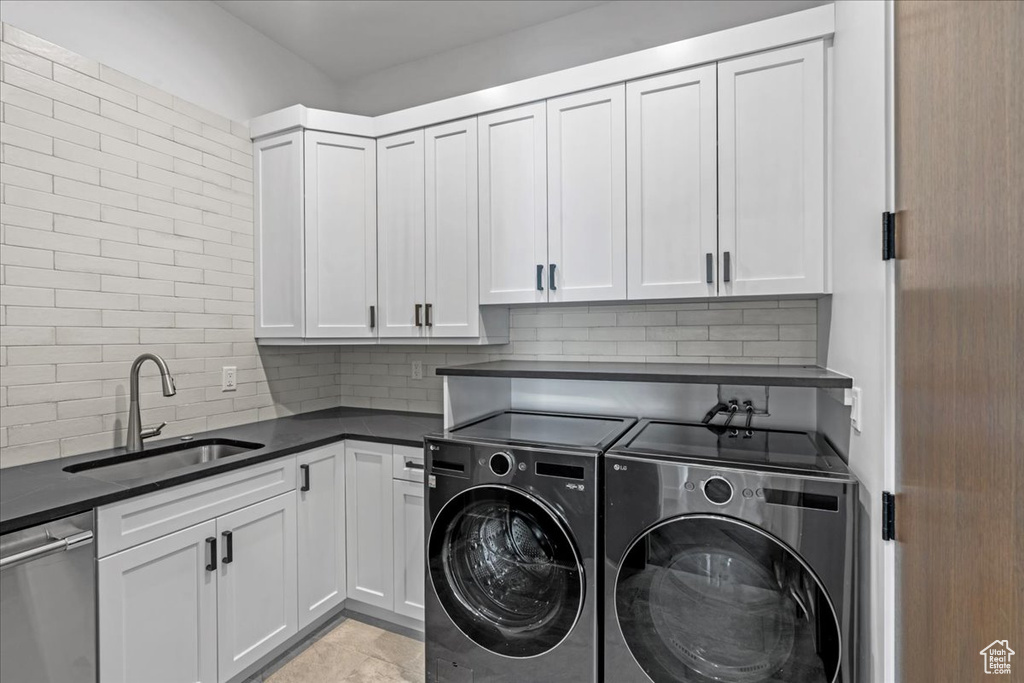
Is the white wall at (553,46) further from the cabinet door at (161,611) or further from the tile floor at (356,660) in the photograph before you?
the tile floor at (356,660)

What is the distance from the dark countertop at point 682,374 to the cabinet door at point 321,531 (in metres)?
0.73

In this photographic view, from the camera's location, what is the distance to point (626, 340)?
2410mm

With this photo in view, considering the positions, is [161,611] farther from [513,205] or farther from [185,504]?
[513,205]

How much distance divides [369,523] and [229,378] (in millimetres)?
1062

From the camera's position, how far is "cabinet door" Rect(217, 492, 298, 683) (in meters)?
1.87

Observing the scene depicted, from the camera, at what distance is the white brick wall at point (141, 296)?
5.91ft

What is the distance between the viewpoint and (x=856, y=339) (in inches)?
55.9

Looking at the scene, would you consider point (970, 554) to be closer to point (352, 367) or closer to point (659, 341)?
point (659, 341)

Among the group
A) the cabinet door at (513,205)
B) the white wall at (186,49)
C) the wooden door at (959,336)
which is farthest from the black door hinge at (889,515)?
the white wall at (186,49)

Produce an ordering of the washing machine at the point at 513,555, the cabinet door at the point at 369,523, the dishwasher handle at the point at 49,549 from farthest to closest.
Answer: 1. the cabinet door at the point at 369,523
2. the washing machine at the point at 513,555
3. the dishwasher handle at the point at 49,549

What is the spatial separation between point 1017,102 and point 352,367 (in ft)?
10.2

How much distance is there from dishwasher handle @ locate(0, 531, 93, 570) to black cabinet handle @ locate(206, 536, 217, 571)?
410mm

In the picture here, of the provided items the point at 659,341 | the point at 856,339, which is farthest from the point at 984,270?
the point at 659,341

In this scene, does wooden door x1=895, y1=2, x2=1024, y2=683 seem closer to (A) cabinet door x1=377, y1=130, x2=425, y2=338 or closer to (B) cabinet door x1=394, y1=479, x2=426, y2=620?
(B) cabinet door x1=394, y1=479, x2=426, y2=620
